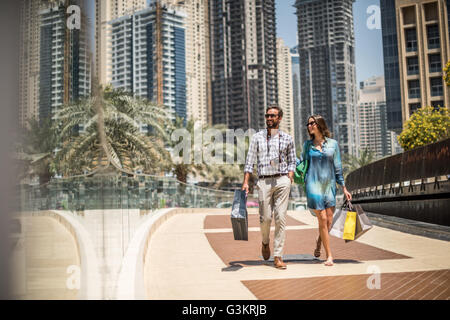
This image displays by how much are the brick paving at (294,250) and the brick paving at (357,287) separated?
1100 millimetres

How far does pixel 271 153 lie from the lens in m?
5.18

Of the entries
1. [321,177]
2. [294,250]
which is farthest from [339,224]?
[294,250]

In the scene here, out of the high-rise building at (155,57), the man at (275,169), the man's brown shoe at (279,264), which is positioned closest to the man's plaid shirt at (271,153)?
the man at (275,169)

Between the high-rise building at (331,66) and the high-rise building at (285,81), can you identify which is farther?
the high-rise building at (285,81)

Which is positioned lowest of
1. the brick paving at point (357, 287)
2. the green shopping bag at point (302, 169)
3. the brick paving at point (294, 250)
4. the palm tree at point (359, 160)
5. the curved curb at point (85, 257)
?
the brick paving at point (357, 287)

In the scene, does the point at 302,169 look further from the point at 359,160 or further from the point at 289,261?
the point at 359,160

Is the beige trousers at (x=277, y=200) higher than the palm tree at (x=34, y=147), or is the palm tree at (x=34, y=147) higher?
the palm tree at (x=34, y=147)

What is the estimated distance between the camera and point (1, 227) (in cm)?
271

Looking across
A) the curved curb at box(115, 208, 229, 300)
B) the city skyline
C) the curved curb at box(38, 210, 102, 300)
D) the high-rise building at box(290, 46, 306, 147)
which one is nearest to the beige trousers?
the curved curb at box(115, 208, 229, 300)

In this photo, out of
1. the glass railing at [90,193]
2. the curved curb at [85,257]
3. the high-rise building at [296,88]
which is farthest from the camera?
the high-rise building at [296,88]

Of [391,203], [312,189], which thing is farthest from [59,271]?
[391,203]

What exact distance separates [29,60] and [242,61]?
3867 inches

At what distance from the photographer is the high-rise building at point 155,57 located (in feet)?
156
